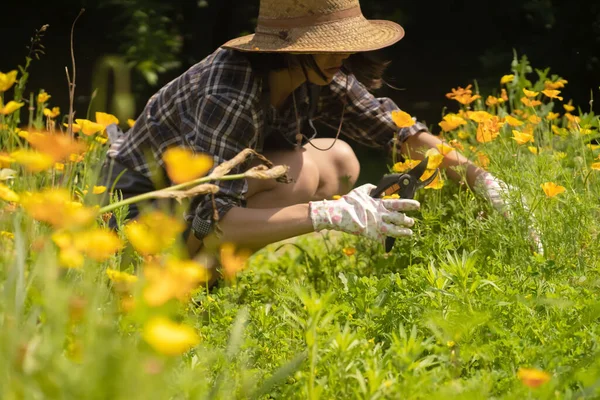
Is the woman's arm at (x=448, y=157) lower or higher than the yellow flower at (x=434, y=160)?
lower

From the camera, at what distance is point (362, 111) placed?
9.53 ft

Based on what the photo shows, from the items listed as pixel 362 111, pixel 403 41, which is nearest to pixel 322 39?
pixel 362 111

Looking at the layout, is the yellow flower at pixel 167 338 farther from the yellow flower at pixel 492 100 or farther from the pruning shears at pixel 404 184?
the yellow flower at pixel 492 100

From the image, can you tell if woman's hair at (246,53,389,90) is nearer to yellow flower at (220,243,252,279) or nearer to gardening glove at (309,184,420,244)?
gardening glove at (309,184,420,244)

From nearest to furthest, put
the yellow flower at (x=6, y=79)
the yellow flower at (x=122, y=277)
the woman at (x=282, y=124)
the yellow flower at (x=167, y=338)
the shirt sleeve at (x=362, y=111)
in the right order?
1. the yellow flower at (x=167, y=338)
2. the yellow flower at (x=122, y=277)
3. the yellow flower at (x=6, y=79)
4. the woman at (x=282, y=124)
5. the shirt sleeve at (x=362, y=111)

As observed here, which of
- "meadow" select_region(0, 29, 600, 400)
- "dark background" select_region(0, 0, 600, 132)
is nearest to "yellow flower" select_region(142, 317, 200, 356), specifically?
"meadow" select_region(0, 29, 600, 400)

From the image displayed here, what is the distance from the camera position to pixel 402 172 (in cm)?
246

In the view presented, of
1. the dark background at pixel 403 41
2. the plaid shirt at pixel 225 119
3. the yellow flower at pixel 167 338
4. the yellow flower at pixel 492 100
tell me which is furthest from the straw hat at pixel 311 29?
the dark background at pixel 403 41

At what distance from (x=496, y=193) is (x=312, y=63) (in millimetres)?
707

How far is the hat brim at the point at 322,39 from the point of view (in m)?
2.19

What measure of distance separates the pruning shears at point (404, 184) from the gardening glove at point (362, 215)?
57mm

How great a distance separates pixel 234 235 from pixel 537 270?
0.88 meters

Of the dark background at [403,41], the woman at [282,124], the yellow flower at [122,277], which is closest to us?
the yellow flower at [122,277]

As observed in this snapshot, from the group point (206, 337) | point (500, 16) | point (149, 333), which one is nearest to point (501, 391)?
point (206, 337)
